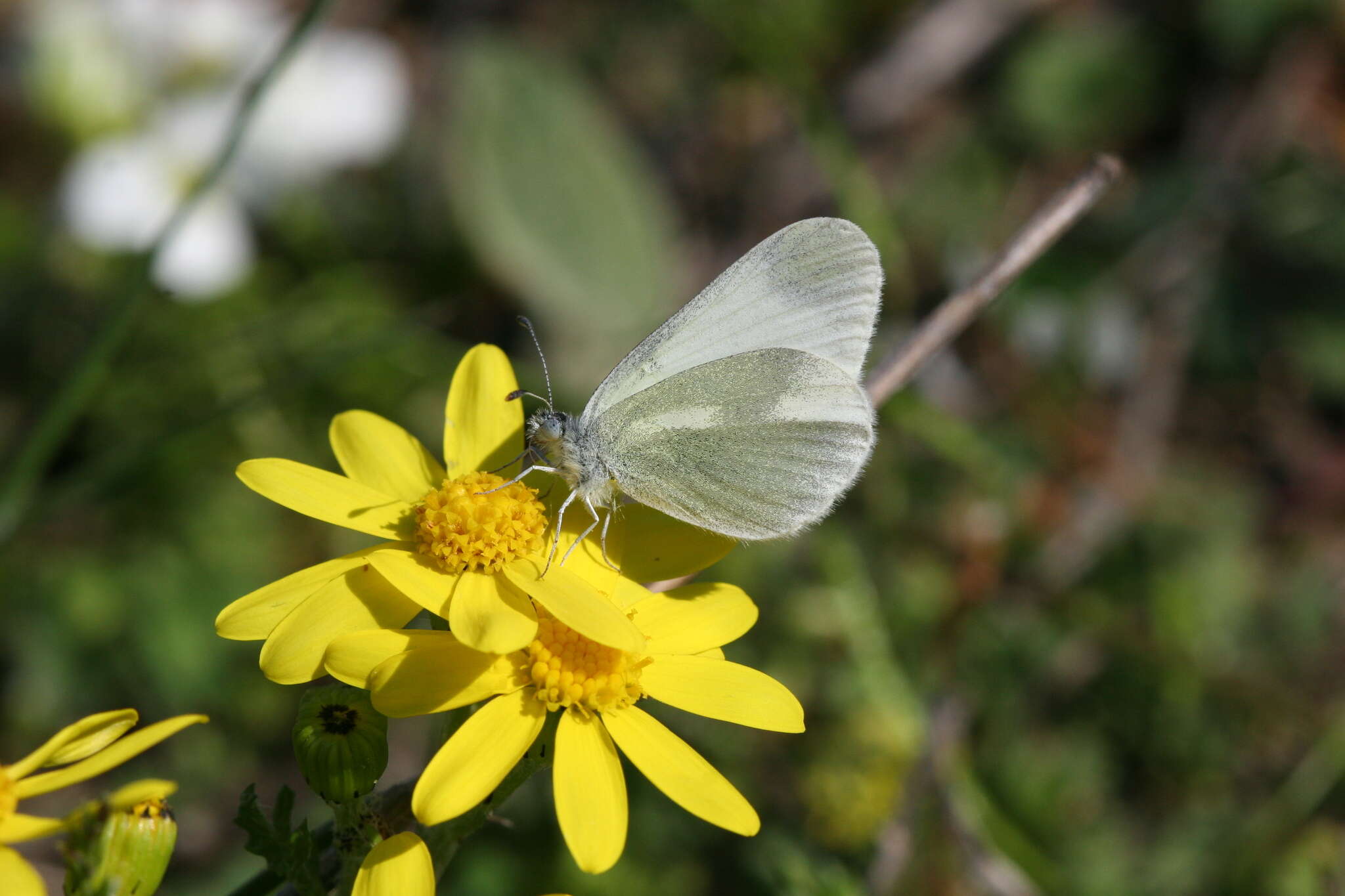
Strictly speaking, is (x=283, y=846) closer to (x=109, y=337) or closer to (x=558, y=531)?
(x=558, y=531)

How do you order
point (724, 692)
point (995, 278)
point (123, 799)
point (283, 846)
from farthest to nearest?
point (995, 278) → point (724, 692) → point (283, 846) → point (123, 799)

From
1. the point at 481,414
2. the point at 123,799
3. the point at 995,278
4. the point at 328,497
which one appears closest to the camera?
the point at 123,799

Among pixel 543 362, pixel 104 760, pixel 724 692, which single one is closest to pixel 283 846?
pixel 104 760

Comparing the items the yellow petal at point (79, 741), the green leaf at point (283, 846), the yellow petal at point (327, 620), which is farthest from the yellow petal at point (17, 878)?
the yellow petal at point (327, 620)

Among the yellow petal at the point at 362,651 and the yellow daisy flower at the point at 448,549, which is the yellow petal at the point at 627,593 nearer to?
the yellow daisy flower at the point at 448,549

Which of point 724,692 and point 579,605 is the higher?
point 579,605

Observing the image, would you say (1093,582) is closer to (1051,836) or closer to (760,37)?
(1051,836)

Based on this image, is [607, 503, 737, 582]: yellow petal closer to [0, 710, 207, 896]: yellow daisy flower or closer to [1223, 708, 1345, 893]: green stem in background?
[0, 710, 207, 896]: yellow daisy flower
